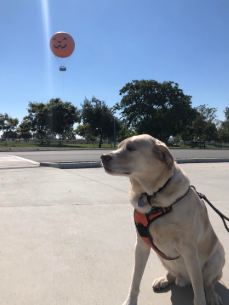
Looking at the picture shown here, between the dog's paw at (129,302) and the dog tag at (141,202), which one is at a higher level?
the dog tag at (141,202)

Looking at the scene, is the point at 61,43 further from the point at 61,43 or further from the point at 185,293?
the point at 185,293

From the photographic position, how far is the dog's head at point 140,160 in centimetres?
180

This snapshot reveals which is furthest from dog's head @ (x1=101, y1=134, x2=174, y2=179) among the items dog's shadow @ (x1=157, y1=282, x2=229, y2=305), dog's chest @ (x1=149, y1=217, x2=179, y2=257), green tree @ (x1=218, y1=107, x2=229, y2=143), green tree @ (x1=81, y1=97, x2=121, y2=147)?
green tree @ (x1=218, y1=107, x2=229, y2=143)

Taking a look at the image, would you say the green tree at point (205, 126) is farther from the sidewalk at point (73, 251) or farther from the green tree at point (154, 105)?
the sidewalk at point (73, 251)

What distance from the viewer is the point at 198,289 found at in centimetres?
169

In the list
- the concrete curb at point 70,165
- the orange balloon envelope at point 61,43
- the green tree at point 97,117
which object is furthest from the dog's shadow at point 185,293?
the green tree at point 97,117

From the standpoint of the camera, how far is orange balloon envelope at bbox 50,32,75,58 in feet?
58.3

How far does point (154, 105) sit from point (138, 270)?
135 ft

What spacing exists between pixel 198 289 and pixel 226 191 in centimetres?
432

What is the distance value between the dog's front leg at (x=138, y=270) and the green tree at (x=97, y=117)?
1428 inches

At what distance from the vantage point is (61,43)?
1775 cm

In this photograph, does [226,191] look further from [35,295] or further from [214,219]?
[35,295]

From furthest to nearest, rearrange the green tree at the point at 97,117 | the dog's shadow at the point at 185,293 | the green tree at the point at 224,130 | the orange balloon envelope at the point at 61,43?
1. the green tree at the point at 224,130
2. the green tree at the point at 97,117
3. the orange balloon envelope at the point at 61,43
4. the dog's shadow at the point at 185,293

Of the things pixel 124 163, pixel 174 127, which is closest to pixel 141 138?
pixel 124 163
